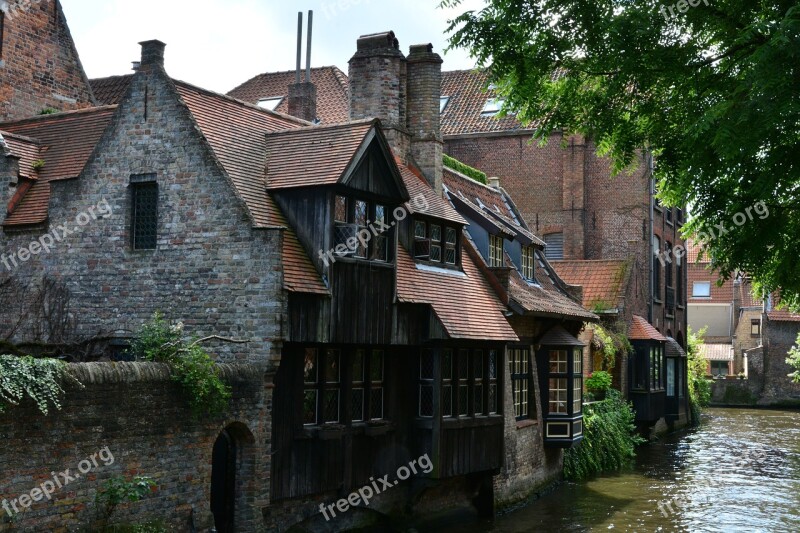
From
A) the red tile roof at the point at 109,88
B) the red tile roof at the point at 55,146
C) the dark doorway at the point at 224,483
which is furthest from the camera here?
the red tile roof at the point at 109,88

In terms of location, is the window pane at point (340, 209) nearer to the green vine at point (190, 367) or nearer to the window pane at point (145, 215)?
the window pane at point (145, 215)

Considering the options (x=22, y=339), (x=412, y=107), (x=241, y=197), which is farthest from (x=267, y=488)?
(x=412, y=107)

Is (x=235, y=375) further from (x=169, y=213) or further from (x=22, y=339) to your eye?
(x=22, y=339)

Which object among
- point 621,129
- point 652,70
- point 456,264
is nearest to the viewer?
point 652,70

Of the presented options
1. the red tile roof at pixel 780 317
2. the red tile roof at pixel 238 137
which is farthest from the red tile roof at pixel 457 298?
the red tile roof at pixel 780 317

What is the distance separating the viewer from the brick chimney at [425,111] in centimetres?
2241

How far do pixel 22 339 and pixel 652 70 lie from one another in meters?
11.9

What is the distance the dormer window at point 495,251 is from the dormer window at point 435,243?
2.65 m

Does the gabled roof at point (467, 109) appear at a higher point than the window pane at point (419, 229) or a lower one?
higher

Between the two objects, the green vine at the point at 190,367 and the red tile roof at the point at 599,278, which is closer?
the green vine at the point at 190,367

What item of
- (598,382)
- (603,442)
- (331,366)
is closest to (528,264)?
(603,442)

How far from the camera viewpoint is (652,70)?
11.5 meters

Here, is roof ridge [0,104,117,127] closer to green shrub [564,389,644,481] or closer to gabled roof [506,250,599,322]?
gabled roof [506,250,599,322]

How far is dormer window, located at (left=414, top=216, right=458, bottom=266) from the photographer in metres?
19.2
